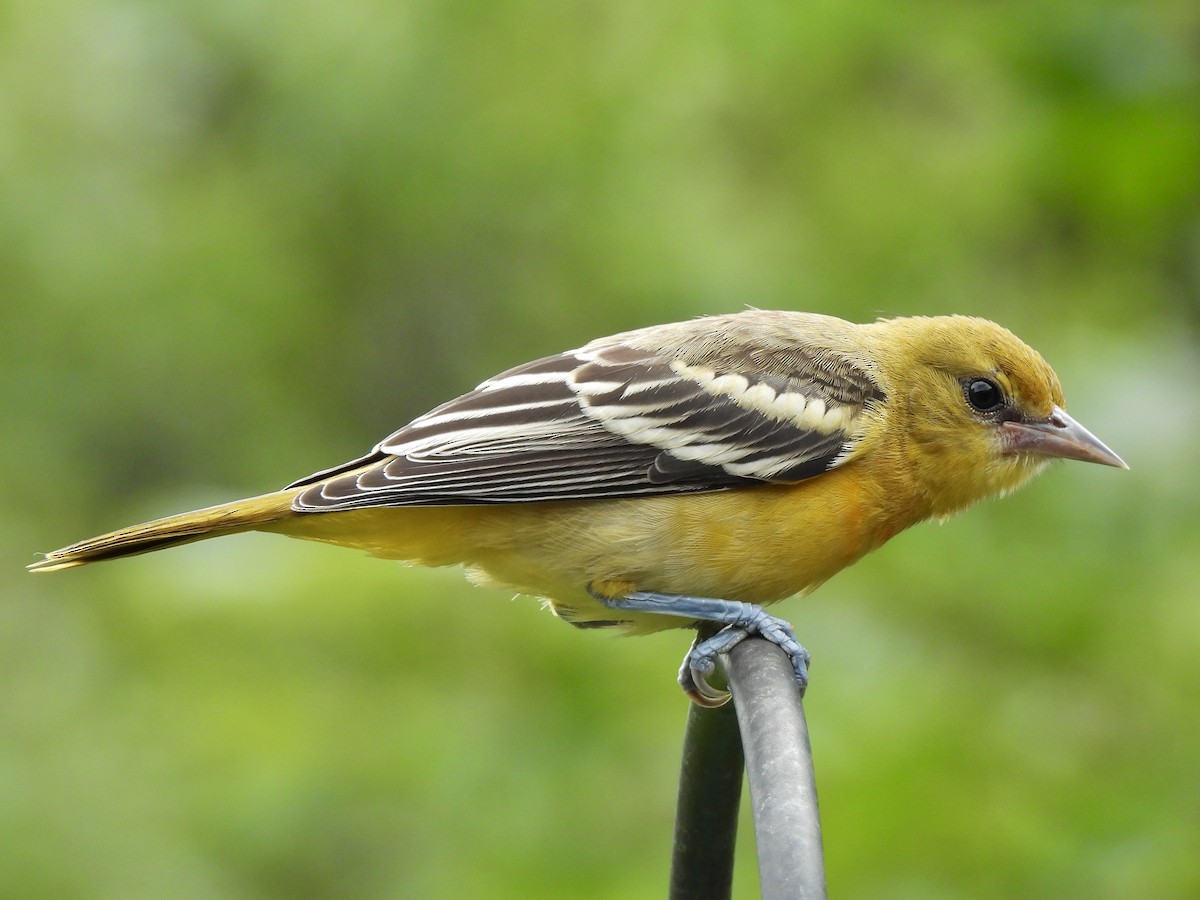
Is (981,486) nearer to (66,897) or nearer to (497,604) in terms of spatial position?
(497,604)

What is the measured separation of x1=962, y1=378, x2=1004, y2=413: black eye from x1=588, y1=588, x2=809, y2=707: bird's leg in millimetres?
956

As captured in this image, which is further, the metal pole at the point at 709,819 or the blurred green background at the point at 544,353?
the blurred green background at the point at 544,353

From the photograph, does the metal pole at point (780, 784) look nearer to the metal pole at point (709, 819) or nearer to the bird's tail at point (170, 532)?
the metal pole at point (709, 819)

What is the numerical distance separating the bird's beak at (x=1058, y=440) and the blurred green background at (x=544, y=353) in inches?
12.0

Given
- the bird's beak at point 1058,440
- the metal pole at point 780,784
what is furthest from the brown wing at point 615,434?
the metal pole at point 780,784

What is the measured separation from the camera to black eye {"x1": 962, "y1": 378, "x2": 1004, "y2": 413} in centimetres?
377

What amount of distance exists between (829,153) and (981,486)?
1.75 meters

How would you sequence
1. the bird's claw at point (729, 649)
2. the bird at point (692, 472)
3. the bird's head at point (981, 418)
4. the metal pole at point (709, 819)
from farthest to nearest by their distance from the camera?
the bird's head at point (981, 418) < the bird at point (692, 472) < the bird's claw at point (729, 649) < the metal pole at point (709, 819)

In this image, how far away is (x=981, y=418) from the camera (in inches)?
148

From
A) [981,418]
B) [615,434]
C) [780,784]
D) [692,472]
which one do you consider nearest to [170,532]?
[615,434]

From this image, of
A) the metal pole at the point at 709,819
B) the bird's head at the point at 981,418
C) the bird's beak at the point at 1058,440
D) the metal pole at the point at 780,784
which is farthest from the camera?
the bird's head at the point at 981,418

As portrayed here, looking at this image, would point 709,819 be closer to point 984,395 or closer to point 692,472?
point 692,472

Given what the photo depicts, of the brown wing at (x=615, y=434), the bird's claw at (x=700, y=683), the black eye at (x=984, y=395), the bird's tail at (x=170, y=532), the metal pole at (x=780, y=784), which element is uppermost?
the black eye at (x=984, y=395)

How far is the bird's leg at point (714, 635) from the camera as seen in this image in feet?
10.0
